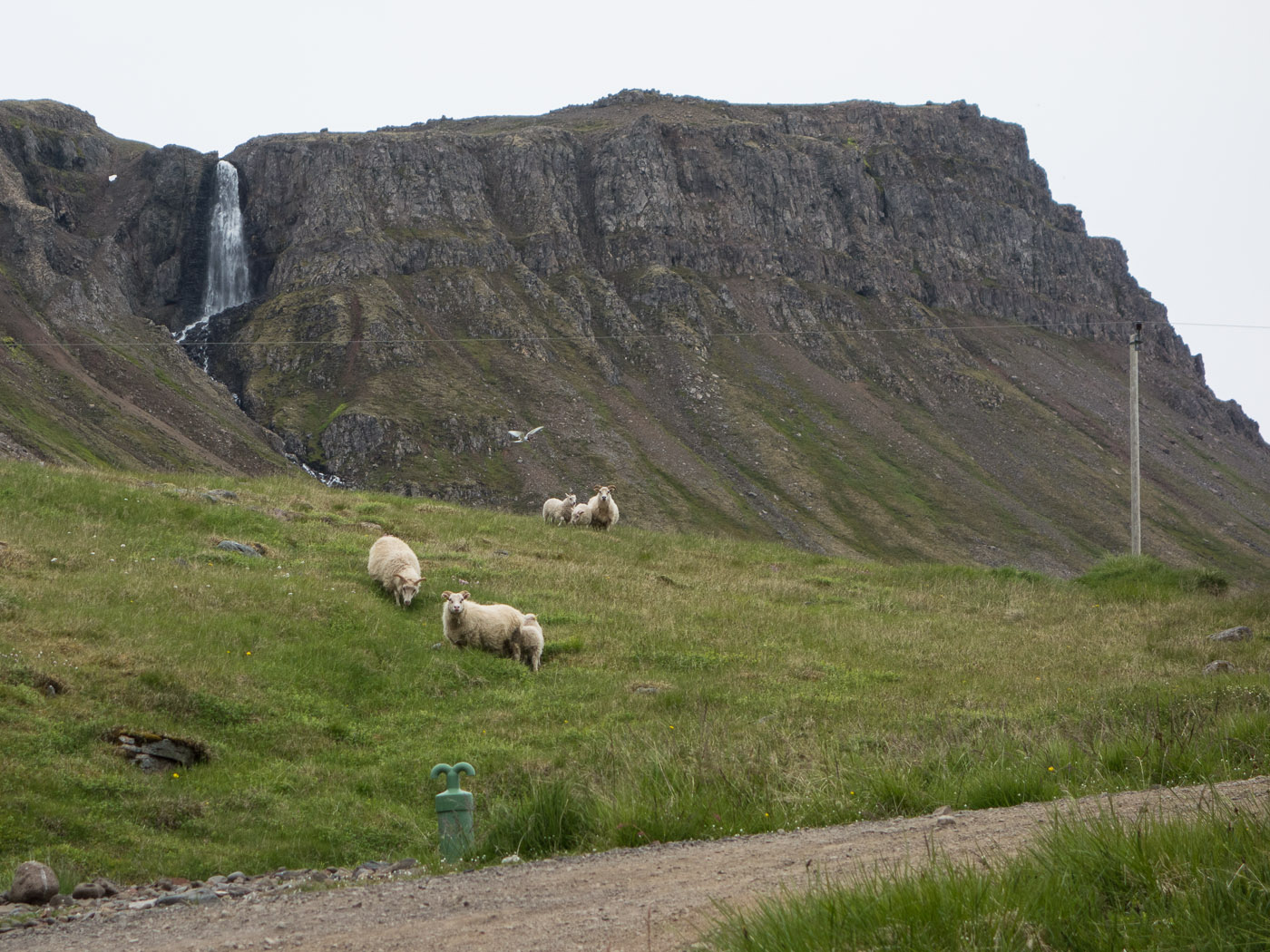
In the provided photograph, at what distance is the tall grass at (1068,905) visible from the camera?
4945 millimetres

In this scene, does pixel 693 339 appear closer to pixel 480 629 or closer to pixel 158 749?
pixel 480 629

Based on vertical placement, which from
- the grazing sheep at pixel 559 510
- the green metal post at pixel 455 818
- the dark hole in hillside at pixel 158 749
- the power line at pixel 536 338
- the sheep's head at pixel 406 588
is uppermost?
the power line at pixel 536 338

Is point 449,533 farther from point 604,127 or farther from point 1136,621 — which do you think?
point 604,127

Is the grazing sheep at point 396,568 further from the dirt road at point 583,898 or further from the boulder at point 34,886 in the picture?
the dirt road at point 583,898

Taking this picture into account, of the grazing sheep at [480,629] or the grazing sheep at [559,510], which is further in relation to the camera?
the grazing sheep at [559,510]

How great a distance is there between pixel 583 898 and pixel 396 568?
1572 cm

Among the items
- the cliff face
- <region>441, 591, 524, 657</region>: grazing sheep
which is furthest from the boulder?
the cliff face

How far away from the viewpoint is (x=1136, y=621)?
2470 centimetres

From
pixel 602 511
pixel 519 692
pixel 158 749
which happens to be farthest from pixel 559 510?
pixel 158 749

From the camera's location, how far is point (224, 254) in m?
146

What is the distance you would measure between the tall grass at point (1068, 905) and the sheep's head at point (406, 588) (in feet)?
51.5

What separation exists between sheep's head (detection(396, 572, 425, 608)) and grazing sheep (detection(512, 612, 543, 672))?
2878mm

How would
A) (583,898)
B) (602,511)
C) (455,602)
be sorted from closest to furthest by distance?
1. (583,898)
2. (455,602)
3. (602,511)

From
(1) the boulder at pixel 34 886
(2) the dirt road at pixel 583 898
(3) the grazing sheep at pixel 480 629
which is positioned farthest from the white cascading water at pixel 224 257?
(2) the dirt road at pixel 583 898
